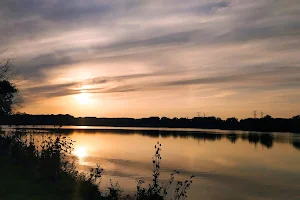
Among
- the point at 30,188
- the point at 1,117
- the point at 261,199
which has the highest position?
the point at 1,117

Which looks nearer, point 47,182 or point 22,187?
point 22,187

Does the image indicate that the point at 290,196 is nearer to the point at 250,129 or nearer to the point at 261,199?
the point at 261,199

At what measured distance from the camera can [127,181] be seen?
21547 millimetres

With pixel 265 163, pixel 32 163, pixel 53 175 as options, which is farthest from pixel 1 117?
pixel 265 163

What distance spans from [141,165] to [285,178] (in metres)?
12.5

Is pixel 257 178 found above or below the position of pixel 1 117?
below

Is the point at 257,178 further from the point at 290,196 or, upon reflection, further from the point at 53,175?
the point at 53,175

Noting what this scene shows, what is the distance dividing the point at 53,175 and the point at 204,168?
20431 millimetres

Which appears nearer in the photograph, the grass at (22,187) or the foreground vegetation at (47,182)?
the grass at (22,187)

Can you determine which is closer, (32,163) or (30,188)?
(30,188)

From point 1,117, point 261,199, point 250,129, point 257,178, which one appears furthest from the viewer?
point 250,129

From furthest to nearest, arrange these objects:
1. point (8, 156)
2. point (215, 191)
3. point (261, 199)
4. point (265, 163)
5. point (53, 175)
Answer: point (265, 163), point (215, 191), point (261, 199), point (8, 156), point (53, 175)

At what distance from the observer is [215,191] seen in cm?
2050

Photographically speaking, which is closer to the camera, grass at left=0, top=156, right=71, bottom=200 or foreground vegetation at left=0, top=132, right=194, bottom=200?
grass at left=0, top=156, right=71, bottom=200
